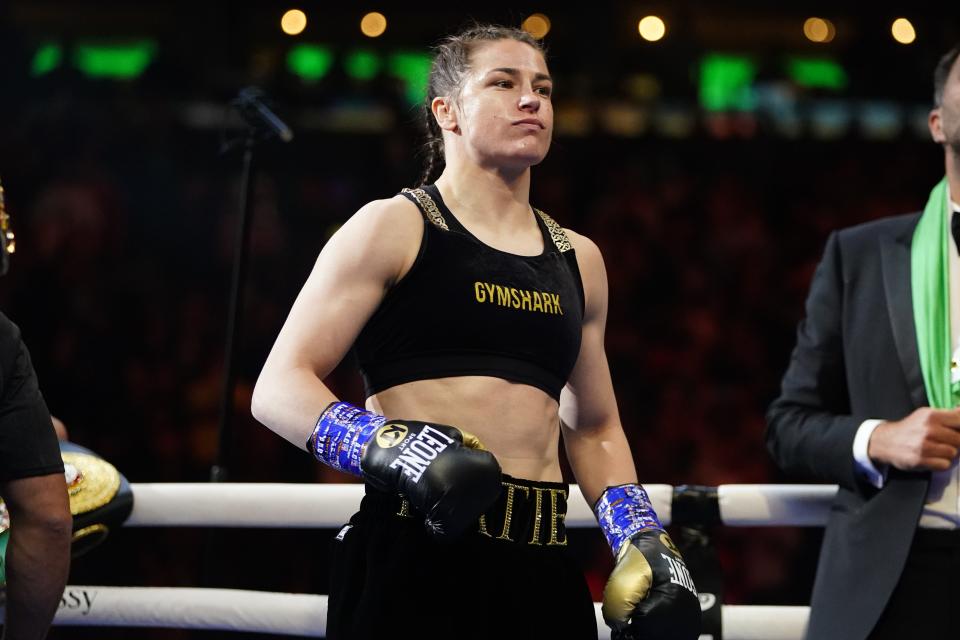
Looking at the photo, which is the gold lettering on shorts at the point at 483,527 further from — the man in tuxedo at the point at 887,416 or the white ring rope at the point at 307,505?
the man in tuxedo at the point at 887,416

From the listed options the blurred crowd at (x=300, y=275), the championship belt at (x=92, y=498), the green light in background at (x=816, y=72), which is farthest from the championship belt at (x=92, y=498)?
the green light in background at (x=816, y=72)

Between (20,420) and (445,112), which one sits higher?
(445,112)

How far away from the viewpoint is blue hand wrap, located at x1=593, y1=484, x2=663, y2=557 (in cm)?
173

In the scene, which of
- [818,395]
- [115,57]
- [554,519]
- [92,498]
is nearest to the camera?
[554,519]

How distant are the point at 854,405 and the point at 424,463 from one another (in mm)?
1088

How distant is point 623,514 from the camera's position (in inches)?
69.7

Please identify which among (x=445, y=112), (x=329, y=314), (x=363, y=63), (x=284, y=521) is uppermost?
(x=363, y=63)

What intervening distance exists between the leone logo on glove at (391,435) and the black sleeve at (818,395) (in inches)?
38.7

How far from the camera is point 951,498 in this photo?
6.61 ft

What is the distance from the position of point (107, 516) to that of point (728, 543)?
10.4ft

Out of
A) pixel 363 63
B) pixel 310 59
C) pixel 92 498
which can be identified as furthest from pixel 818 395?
pixel 310 59

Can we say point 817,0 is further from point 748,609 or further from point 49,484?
point 49,484

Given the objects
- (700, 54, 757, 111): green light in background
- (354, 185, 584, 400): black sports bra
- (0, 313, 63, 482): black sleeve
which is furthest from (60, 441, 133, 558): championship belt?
(700, 54, 757, 111): green light in background

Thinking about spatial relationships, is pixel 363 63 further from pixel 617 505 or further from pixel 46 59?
pixel 617 505
